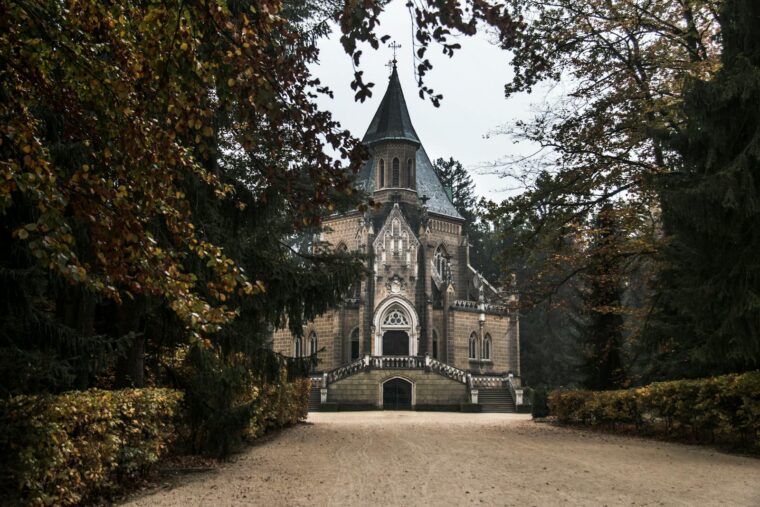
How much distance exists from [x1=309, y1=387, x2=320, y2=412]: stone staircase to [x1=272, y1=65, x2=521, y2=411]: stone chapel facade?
0.07m

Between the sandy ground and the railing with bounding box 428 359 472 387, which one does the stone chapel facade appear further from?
the sandy ground

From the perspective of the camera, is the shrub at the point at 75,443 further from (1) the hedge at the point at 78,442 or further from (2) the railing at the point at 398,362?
(2) the railing at the point at 398,362

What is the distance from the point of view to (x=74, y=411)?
6664mm

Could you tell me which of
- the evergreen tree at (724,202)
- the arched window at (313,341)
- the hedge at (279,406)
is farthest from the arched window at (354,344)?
the evergreen tree at (724,202)

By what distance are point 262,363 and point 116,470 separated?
4895mm

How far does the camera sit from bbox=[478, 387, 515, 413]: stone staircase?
3497 cm

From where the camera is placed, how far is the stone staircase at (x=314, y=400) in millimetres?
34250

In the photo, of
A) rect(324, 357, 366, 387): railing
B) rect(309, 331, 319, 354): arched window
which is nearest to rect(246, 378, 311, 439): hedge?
rect(324, 357, 366, 387): railing

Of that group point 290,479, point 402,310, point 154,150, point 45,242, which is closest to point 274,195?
point 290,479

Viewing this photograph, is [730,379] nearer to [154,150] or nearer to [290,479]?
[290,479]

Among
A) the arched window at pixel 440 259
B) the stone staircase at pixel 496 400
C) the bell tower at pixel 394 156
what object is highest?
the bell tower at pixel 394 156

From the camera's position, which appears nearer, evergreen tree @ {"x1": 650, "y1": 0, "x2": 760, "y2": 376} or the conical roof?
evergreen tree @ {"x1": 650, "y1": 0, "x2": 760, "y2": 376}

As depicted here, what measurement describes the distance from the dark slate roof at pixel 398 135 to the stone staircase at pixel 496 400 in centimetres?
1361

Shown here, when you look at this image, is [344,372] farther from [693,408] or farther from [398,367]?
[693,408]
